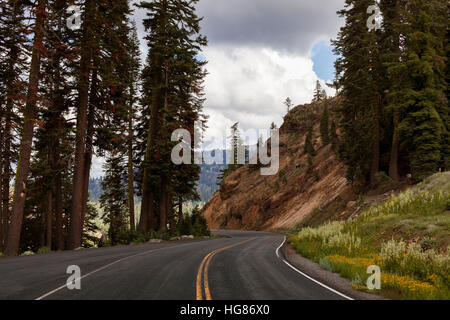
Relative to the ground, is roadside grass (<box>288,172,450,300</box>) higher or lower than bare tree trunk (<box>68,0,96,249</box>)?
lower

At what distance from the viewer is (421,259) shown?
11.1 metres

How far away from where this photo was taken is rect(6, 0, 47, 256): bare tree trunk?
16.4 m

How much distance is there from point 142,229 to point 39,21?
16.6 metres

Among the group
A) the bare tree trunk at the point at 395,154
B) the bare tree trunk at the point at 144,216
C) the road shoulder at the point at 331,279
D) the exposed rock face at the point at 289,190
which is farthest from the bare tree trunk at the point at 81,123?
the bare tree trunk at the point at 395,154

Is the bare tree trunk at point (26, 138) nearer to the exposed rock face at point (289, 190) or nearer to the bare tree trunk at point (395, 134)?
the bare tree trunk at point (395, 134)

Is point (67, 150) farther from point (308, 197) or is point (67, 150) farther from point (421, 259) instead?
point (308, 197)

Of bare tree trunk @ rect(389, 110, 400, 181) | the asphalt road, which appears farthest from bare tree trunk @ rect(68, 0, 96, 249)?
bare tree trunk @ rect(389, 110, 400, 181)

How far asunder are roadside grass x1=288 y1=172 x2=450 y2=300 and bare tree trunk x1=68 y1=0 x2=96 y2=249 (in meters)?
14.1

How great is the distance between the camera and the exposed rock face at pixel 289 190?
4609 cm

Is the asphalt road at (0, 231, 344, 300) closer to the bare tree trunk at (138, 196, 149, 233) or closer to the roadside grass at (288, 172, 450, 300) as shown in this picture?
the roadside grass at (288, 172, 450, 300)

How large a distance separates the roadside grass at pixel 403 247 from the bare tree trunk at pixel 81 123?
554 inches

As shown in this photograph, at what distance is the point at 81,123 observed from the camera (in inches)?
799
